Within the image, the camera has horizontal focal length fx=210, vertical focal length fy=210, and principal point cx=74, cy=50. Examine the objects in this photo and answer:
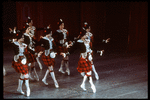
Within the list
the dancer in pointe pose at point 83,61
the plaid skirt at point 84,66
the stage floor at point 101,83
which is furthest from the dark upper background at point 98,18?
the plaid skirt at point 84,66

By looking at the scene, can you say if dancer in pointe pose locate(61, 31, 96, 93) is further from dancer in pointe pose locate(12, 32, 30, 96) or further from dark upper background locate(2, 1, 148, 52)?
dark upper background locate(2, 1, 148, 52)

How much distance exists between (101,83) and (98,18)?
8397mm

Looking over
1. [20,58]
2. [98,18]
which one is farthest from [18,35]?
[98,18]

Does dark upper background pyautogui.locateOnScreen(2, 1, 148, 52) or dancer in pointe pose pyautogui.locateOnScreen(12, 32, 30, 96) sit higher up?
dark upper background pyautogui.locateOnScreen(2, 1, 148, 52)

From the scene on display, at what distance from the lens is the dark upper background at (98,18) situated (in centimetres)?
1090

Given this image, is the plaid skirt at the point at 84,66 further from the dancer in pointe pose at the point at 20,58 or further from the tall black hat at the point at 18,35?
the tall black hat at the point at 18,35

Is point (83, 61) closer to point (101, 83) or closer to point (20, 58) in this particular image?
point (101, 83)

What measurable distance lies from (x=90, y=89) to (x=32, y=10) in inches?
273

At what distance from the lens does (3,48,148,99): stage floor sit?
492 cm

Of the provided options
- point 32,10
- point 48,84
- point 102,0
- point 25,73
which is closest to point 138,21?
point 102,0

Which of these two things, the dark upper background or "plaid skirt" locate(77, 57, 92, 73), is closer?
"plaid skirt" locate(77, 57, 92, 73)

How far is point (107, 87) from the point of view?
547 cm

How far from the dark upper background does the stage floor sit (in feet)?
10.0

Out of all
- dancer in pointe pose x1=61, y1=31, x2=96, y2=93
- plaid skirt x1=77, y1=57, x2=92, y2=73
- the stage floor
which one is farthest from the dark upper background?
plaid skirt x1=77, y1=57, x2=92, y2=73
